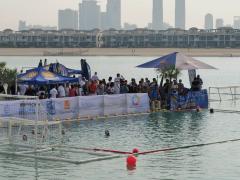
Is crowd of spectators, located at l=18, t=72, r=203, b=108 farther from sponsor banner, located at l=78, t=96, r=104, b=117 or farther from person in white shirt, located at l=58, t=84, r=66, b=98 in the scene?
sponsor banner, located at l=78, t=96, r=104, b=117

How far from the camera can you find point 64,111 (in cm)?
2888

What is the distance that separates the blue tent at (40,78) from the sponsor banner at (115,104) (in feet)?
6.47

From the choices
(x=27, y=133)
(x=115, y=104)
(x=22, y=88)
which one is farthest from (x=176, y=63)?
(x=27, y=133)

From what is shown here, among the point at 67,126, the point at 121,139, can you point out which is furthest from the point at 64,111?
the point at 121,139

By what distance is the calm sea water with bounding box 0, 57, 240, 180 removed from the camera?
58.7 feet

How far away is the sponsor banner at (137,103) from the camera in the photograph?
1252 inches

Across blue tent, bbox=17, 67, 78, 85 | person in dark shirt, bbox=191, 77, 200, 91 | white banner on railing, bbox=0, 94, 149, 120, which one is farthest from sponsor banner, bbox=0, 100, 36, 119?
person in dark shirt, bbox=191, 77, 200, 91

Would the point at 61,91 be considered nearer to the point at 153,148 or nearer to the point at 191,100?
the point at 191,100

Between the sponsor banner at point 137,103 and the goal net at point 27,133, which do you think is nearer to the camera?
the goal net at point 27,133

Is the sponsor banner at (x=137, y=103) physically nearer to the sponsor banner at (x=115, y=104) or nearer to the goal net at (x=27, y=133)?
the sponsor banner at (x=115, y=104)

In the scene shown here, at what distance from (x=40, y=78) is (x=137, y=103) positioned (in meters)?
4.75

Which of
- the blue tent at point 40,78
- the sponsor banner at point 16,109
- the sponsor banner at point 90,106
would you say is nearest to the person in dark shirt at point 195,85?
the sponsor banner at point 90,106

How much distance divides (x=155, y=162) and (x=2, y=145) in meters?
4.89

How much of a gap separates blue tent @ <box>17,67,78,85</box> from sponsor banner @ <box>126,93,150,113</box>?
284cm
